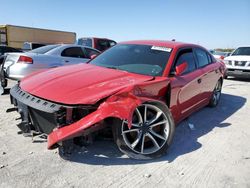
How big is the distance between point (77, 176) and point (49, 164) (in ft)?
1.38

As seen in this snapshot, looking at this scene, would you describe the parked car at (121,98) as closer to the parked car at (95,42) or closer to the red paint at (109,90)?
the red paint at (109,90)

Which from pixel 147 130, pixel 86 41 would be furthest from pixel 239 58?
pixel 147 130

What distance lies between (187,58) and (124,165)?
2.31 meters

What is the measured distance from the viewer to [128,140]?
10.2ft

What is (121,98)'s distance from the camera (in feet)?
9.37

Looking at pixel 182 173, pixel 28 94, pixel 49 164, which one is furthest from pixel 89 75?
pixel 182 173

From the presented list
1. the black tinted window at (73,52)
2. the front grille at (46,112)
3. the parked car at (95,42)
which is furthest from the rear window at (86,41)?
the front grille at (46,112)

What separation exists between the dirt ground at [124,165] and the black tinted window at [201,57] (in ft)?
5.10

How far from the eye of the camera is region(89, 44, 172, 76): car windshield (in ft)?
12.3

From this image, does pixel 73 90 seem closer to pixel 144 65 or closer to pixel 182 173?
pixel 144 65

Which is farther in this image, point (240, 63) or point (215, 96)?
point (240, 63)

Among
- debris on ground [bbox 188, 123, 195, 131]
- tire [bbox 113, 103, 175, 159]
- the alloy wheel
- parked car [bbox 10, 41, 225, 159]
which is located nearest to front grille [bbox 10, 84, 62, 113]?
parked car [bbox 10, 41, 225, 159]

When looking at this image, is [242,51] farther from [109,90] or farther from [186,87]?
[109,90]

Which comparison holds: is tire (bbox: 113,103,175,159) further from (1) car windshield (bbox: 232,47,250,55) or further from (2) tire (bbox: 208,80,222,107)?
(1) car windshield (bbox: 232,47,250,55)
